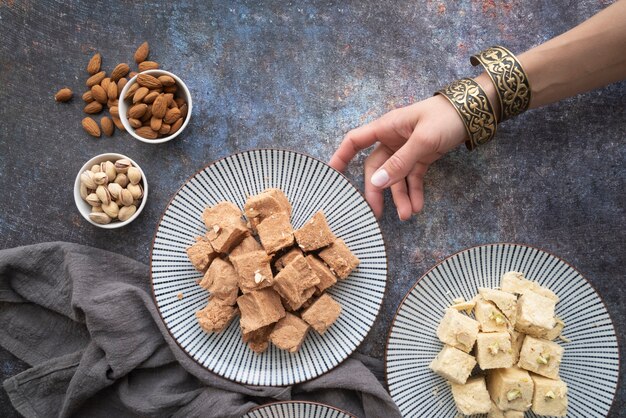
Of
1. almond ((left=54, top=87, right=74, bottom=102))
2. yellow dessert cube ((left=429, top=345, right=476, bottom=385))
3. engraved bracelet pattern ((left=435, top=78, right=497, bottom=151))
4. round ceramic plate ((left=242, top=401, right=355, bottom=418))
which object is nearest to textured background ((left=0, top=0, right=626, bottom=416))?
almond ((left=54, top=87, right=74, bottom=102))

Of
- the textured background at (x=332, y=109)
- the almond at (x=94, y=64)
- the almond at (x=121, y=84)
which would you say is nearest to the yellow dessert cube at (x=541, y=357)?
the textured background at (x=332, y=109)

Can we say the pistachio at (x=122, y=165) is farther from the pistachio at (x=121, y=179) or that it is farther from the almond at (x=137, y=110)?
the almond at (x=137, y=110)

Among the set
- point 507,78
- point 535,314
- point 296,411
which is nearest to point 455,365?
point 535,314

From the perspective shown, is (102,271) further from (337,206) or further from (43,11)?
(43,11)

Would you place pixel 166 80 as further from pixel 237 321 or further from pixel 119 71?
pixel 237 321

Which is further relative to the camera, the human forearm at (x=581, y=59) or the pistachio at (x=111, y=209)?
the pistachio at (x=111, y=209)

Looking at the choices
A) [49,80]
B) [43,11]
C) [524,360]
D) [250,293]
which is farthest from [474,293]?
[43,11]
